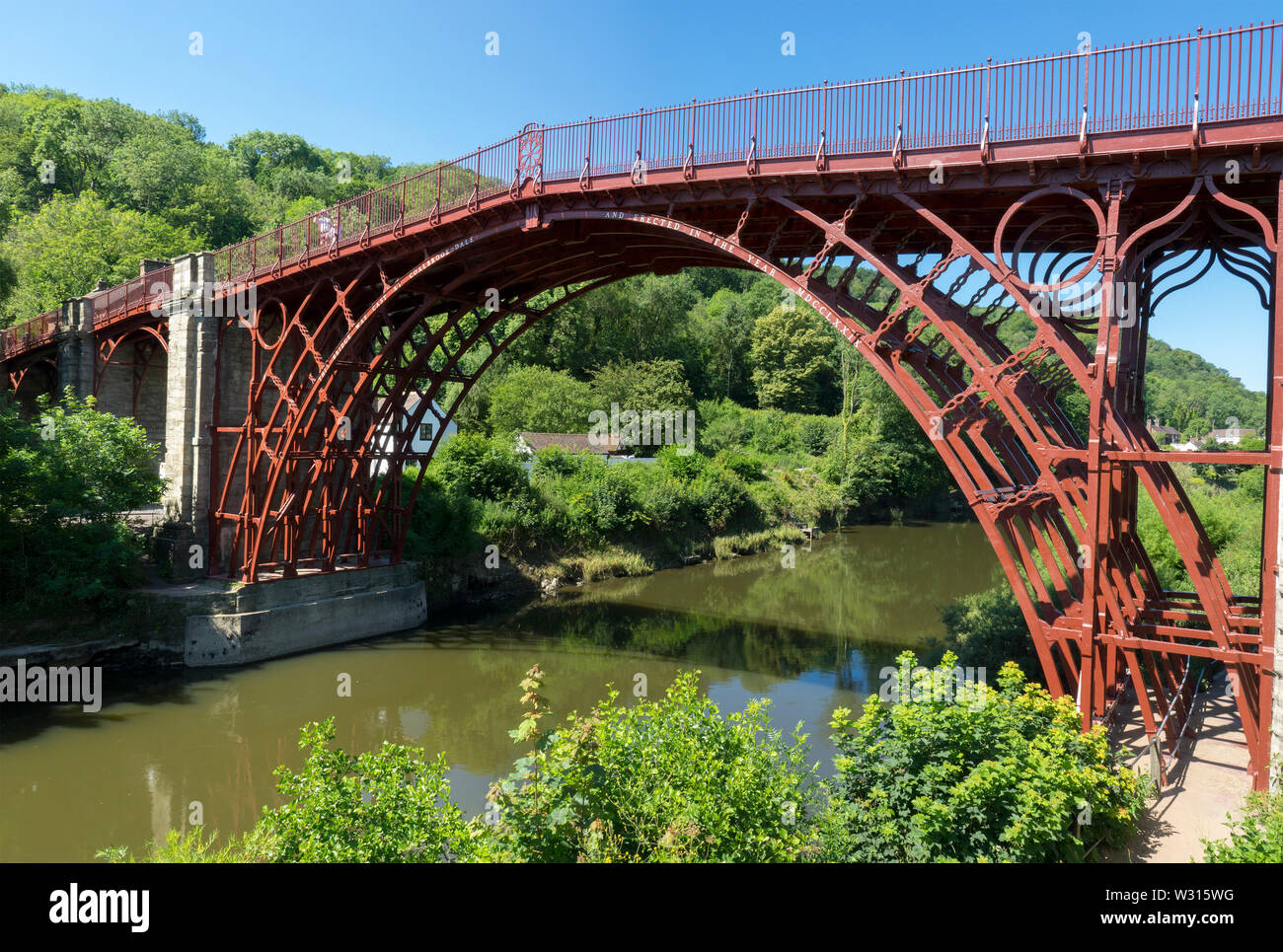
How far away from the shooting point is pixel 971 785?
6.57 metres

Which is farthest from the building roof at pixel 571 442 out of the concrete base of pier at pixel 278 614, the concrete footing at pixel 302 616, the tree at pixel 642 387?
the concrete base of pier at pixel 278 614

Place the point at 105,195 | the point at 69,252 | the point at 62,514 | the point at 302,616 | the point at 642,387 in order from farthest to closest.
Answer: the point at 105,195, the point at 642,387, the point at 69,252, the point at 302,616, the point at 62,514

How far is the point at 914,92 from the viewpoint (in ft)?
33.9

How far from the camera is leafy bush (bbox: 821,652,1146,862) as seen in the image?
6559 millimetres

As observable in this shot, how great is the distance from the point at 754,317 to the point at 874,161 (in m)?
55.1

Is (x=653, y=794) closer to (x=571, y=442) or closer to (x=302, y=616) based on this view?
(x=302, y=616)

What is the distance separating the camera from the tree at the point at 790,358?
182 feet

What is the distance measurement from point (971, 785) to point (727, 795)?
2.12m

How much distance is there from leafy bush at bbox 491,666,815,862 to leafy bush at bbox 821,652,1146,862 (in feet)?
2.24

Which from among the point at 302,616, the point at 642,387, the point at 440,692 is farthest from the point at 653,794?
the point at 642,387

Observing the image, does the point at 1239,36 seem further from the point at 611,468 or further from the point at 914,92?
the point at 611,468

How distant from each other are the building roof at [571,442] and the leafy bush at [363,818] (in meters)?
28.1

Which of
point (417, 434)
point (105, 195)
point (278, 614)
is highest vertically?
point (105, 195)
